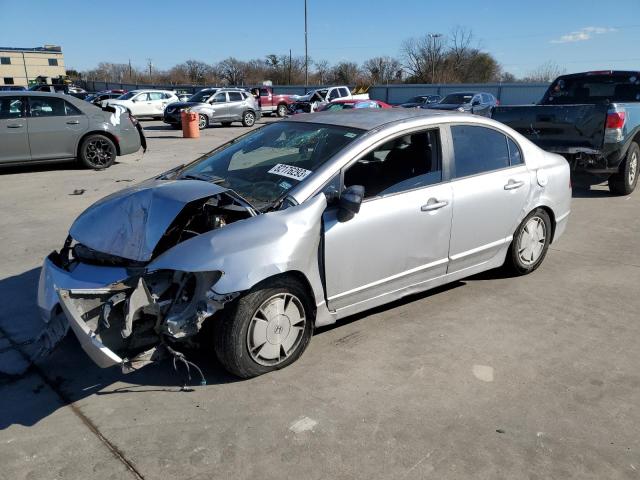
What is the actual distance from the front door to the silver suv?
2056 centimetres

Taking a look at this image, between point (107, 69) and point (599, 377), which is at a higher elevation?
point (107, 69)

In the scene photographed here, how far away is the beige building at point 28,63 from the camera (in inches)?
3511

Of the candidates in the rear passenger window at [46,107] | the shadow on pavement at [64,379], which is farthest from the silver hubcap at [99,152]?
the shadow on pavement at [64,379]

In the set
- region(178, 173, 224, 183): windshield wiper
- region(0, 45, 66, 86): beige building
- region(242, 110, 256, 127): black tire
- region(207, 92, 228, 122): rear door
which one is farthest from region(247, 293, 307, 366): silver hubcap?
region(0, 45, 66, 86): beige building

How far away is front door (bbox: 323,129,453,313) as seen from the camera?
3.54 metres

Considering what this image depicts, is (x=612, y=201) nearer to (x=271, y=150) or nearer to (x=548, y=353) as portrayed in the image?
(x=548, y=353)

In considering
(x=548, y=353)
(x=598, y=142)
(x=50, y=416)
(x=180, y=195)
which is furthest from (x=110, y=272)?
(x=598, y=142)

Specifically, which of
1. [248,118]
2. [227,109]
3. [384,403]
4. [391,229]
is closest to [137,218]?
[391,229]

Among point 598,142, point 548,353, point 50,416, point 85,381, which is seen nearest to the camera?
point 50,416

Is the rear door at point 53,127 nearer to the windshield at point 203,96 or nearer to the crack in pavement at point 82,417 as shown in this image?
the crack in pavement at point 82,417

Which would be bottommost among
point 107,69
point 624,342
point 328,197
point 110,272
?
point 624,342

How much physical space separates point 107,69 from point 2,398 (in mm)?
116092

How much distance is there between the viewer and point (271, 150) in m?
4.23

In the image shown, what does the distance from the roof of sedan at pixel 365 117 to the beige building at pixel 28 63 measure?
100 meters
